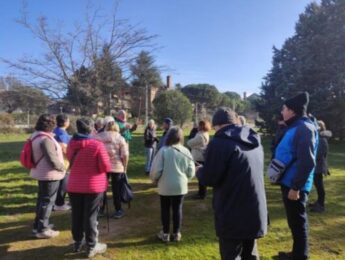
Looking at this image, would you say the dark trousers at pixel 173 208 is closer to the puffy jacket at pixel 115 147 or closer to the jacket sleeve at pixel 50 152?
the puffy jacket at pixel 115 147

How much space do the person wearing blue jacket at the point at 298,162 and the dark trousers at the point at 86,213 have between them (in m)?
A: 2.39

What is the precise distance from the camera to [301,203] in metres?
4.07

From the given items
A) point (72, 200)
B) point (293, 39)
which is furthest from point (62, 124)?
point (293, 39)

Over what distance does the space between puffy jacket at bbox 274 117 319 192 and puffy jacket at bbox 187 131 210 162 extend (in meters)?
3.10

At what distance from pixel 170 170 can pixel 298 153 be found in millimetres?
1778

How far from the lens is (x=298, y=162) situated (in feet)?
12.8

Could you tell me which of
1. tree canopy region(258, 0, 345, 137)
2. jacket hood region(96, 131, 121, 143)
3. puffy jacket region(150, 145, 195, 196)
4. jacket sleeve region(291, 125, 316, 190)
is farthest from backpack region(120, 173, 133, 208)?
tree canopy region(258, 0, 345, 137)

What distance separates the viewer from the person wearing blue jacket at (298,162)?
388cm

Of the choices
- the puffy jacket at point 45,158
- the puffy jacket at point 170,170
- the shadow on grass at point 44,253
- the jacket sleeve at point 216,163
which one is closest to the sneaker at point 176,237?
the puffy jacket at point 170,170

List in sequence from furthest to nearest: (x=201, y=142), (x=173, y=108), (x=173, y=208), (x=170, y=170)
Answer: (x=173, y=108)
(x=201, y=142)
(x=173, y=208)
(x=170, y=170)

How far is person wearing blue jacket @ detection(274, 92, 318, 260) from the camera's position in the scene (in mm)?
3877

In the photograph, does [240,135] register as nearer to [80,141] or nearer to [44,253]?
[80,141]

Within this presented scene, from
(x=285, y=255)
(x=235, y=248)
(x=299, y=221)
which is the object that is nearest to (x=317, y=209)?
(x=285, y=255)

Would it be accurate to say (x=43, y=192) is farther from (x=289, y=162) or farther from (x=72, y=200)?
(x=289, y=162)
